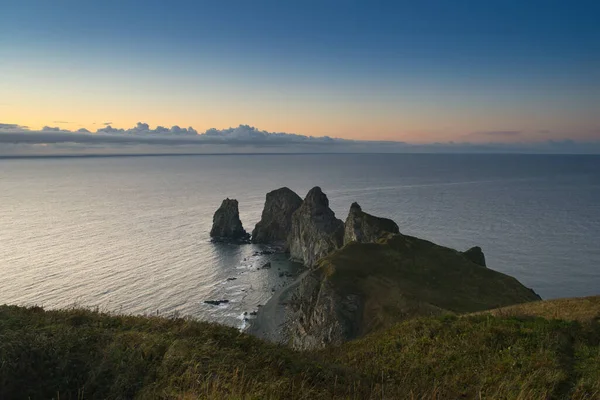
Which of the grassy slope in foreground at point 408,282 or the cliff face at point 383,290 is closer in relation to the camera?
the grassy slope in foreground at point 408,282

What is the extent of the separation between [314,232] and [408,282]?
5156cm

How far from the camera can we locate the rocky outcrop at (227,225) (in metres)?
120

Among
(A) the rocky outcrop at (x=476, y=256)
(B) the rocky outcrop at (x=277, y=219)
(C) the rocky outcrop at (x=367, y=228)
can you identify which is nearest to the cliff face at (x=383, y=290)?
(A) the rocky outcrop at (x=476, y=256)

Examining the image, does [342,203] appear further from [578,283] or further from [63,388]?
[63,388]

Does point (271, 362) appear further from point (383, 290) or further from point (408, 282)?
point (408, 282)

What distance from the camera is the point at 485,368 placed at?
14000 mm

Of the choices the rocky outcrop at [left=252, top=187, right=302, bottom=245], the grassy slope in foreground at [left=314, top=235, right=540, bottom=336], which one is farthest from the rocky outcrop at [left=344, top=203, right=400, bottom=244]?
the rocky outcrop at [left=252, top=187, right=302, bottom=245]

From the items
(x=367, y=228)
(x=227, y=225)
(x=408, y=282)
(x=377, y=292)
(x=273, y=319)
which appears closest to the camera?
(x=377, y=292)

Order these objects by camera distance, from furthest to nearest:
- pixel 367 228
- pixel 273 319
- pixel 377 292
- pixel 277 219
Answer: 1. pixel 277 219
2. pixel 367 228
3. pixel 273 319
4. pixel 377 292

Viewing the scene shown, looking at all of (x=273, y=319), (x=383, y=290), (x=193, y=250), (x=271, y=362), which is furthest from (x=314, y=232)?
(x=271, y=362)

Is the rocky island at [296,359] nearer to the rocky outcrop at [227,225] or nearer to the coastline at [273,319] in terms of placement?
the coastline at [273,319]

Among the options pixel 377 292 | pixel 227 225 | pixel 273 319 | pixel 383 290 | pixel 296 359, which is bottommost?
pixel 273 319

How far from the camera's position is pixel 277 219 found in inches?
4919

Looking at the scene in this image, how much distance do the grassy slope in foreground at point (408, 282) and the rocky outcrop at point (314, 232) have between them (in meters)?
35.6
